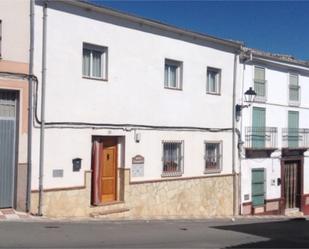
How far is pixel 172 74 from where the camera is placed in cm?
1906

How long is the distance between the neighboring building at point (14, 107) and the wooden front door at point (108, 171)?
3.03 m

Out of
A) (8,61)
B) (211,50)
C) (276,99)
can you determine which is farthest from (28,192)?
(276,99)

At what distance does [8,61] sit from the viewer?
14.0 metres

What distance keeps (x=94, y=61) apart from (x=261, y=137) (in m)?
9.00

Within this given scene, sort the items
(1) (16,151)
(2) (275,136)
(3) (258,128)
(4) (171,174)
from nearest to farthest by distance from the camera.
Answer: (1) (16,151) → (4) (171,174) → (3) (258,128) → (2) (275,136)

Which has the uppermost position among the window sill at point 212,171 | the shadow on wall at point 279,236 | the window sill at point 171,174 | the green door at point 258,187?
the window sill at point 212,171

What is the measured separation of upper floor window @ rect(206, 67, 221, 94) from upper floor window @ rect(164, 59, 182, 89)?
1.77 metres

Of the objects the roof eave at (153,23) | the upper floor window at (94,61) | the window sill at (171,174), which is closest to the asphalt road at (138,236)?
the window sill at (171,174)

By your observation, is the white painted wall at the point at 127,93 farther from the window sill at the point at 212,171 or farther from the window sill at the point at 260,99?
the window sill at the point at 260,99

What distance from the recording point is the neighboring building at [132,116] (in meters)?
15.2

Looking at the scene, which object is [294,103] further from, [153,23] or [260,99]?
[153,23]

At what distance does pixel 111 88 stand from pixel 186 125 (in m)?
3.79

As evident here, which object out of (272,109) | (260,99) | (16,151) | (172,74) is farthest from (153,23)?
(272,109)

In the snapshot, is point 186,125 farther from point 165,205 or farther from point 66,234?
point 66,234
